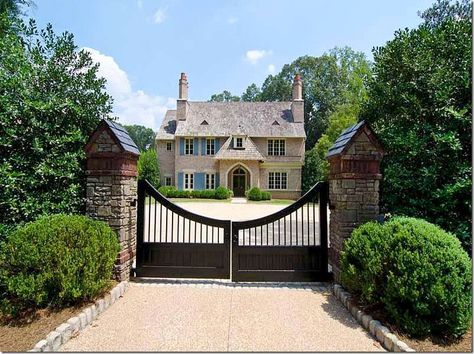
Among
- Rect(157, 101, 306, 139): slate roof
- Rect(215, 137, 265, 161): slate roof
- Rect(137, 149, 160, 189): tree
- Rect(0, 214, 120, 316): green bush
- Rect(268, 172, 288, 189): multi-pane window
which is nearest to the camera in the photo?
Rect(0, 214, 120, 316): green bush

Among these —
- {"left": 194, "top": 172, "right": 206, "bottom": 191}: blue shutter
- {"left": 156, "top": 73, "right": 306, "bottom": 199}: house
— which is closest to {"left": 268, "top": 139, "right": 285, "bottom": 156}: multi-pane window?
{"left": 156, "top": 73, "right": 306, "bottom": 199}: house

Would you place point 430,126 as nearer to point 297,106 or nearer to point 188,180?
point 188,180

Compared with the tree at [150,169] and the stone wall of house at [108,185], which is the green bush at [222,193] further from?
the stone wall of house at [108,185]

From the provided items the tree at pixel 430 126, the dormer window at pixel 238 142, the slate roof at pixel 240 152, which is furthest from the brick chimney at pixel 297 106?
the tree at pixel 430 126

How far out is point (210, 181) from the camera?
28.0m

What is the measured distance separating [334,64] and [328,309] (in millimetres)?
47192

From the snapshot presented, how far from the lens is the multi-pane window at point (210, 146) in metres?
28.2

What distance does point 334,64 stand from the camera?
46031 mm

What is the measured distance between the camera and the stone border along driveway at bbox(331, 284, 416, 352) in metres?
3.39

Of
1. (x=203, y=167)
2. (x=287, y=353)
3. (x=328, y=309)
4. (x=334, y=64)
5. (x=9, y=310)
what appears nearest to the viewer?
(x=287, y=353)

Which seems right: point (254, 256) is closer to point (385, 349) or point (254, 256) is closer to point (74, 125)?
point (385, 349)

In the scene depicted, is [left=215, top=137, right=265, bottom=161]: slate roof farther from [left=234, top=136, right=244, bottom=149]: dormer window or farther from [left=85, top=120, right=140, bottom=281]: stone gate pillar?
[left=85, top=120, right=140, bottom=281]: stone gate pillar

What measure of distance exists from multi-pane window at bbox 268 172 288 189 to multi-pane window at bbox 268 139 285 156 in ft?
6.05

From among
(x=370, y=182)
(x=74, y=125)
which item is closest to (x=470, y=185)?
(x=370, y=182)
